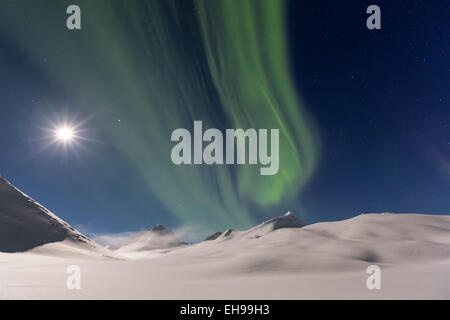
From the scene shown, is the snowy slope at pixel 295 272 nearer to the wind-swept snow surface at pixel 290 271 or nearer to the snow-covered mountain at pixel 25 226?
the wind-swept snow surface at pixel 290 271

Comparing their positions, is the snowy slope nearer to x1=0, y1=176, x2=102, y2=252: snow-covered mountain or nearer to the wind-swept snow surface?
the wind-swept snow surface

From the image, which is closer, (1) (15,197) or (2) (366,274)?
(2) (366,274)

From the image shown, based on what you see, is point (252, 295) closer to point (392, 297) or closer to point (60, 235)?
point (392, 297)

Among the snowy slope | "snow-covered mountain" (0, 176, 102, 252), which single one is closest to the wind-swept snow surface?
the snowy slope

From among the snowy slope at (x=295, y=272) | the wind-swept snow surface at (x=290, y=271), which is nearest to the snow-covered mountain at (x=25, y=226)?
the wind-swept snow surface at (x=290, y=271)

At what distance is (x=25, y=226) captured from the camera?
140 meters

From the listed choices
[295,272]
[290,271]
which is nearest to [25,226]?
[290,271]

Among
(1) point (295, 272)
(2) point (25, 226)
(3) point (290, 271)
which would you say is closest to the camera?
(1) point (295, 272)

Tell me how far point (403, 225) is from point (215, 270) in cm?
3905

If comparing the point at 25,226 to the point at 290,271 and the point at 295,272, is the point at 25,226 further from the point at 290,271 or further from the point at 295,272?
the point at 295,272

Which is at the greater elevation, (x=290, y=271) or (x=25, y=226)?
(x=290, y=271)
